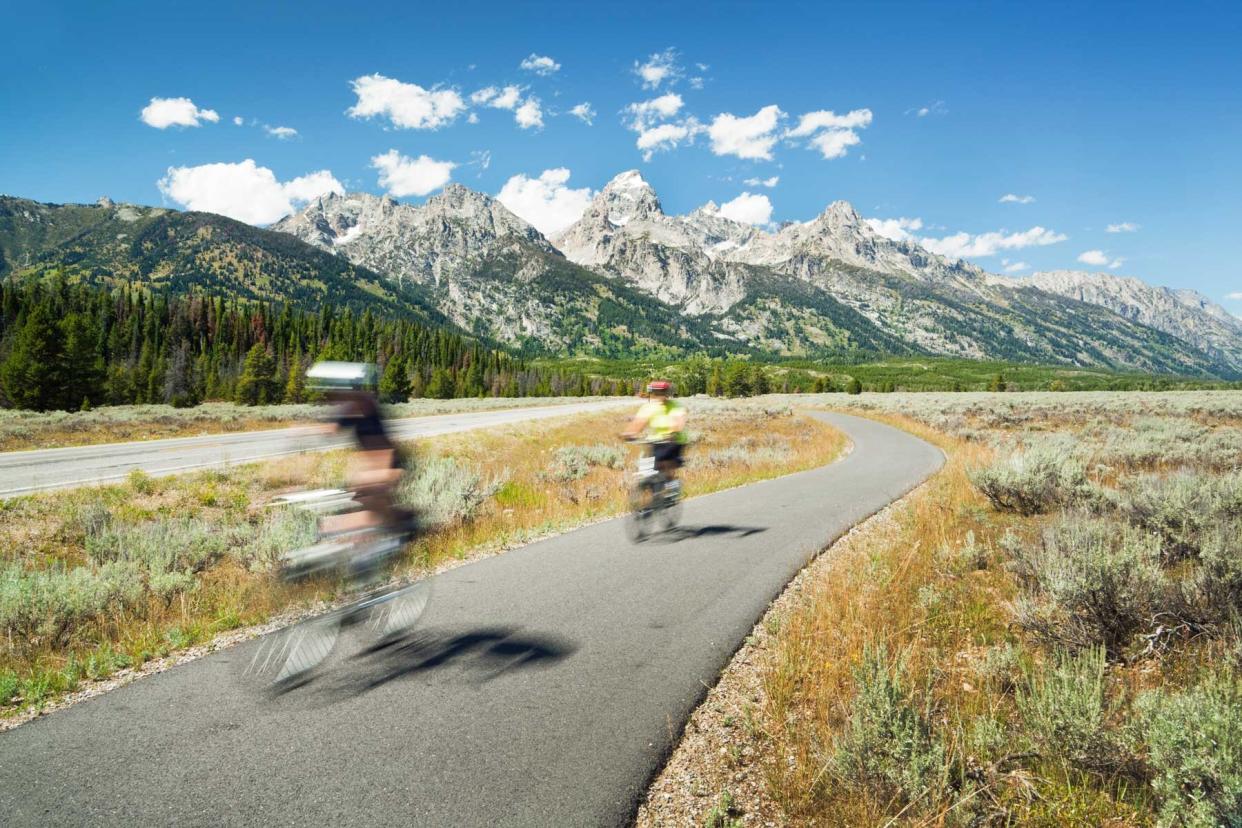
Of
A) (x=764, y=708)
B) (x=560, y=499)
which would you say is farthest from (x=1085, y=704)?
(x=560, y=499)

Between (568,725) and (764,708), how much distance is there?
156cm

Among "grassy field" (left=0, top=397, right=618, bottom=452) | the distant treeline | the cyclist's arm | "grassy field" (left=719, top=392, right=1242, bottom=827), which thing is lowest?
"grassy field" (left=0, top=397, right=618, bottom=452)

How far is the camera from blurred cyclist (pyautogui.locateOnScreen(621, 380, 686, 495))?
400 inches

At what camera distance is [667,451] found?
10.2m

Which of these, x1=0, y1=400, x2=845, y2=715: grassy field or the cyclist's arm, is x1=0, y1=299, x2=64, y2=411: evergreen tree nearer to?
x1=0, y1=400, x2=845, y2=715: grassy field

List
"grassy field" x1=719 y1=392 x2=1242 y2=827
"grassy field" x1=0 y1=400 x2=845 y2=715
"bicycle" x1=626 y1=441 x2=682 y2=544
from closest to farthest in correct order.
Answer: "grassy field" x1=719 y1=392 x2=1242 y2=827, "grassy field" x1=0 y1=400 x2=845 y2=715, "bicycle" x1=626 y1=441 x2=682 y2=544

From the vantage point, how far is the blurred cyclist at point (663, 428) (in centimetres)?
1015

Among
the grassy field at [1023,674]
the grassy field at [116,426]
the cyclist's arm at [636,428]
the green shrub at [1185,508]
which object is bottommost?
the grassy field at [116,426]

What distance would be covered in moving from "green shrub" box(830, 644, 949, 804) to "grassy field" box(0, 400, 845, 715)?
5.01 m

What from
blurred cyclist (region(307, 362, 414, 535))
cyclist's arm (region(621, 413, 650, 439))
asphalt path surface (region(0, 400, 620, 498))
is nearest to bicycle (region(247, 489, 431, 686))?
blurred cyclist (region(307, 362, 414, 535))

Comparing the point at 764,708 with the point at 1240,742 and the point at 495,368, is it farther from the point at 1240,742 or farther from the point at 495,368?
the point at 495,368

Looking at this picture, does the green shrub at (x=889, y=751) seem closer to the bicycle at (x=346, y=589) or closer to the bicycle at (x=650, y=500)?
the bicycle at (x=346, y=589)

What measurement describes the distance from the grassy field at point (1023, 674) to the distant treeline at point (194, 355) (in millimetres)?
49504

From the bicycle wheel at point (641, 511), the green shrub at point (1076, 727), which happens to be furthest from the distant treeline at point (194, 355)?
the green shrub at point (1076, 727)
